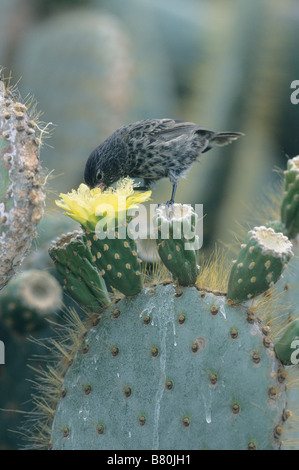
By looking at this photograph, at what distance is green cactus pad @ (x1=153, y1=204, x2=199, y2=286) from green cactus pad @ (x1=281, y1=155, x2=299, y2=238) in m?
0.24

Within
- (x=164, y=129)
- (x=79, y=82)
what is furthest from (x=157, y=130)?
(x=79, y=82)

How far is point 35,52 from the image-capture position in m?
2.57

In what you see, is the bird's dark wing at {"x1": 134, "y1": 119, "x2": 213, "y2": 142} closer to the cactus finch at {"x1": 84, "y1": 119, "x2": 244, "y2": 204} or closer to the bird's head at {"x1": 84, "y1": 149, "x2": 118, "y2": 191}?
the cactus finch at {"x1": 84, "y1": 119, "x2": 244, "y2": 204}

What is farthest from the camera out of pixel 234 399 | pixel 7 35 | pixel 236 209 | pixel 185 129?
pixel 7 35

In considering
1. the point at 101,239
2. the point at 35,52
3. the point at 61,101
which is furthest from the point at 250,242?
the point at 35,52

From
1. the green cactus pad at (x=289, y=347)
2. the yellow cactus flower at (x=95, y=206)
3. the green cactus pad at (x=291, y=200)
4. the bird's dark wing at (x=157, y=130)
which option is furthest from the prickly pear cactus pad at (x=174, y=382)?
the bird's dark wing at (x=157, y=130)

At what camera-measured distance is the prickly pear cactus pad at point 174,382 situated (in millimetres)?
925

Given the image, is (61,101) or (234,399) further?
(61,101)

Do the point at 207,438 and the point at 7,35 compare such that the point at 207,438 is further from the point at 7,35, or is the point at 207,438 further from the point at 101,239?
the point at 7,35

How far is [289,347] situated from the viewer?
937mm

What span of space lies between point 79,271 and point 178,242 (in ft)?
0.64

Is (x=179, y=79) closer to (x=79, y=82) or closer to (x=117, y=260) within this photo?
(x=79, y=82)

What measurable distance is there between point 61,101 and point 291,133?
873 mm

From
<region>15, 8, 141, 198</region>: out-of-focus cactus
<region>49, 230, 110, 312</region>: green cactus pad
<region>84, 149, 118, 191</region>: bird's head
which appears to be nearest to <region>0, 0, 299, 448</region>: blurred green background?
<region>15, 8, 141, 198</region>: out-of-focus cactus
